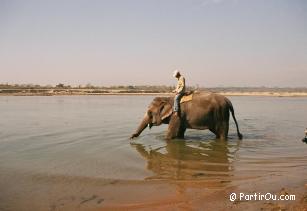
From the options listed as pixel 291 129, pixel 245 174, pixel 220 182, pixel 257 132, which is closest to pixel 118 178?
pixel 220 182

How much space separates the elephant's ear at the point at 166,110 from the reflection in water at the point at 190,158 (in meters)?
1.14

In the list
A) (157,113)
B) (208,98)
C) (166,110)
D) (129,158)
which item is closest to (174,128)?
(166,110)

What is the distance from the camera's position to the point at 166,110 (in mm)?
14320

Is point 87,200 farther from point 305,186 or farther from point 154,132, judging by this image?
point 154,132

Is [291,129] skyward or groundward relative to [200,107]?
groundward

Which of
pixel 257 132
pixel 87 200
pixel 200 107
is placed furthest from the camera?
pixel 257 132

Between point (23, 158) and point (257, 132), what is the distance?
33.7ft

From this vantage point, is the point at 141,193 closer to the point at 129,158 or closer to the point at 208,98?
the point at 129,158

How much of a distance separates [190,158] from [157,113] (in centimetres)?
408

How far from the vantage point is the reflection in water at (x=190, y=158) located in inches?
350

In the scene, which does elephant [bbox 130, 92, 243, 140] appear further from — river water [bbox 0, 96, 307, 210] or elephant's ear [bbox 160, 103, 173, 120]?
river water [bbox 0, 96, 307, 210]

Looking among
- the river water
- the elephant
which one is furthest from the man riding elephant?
the river water

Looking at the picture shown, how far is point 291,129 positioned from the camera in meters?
17.3

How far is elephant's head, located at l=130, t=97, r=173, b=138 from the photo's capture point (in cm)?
1428
